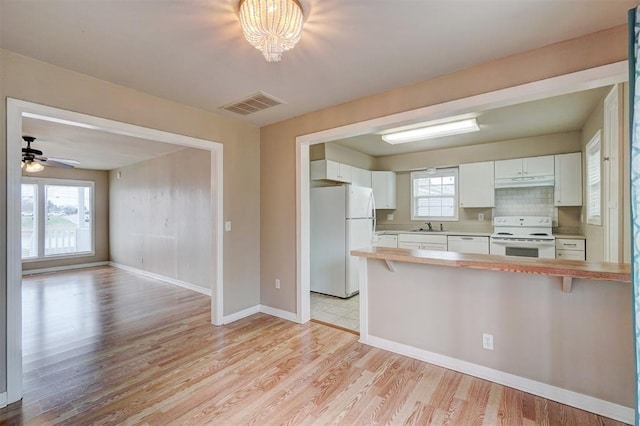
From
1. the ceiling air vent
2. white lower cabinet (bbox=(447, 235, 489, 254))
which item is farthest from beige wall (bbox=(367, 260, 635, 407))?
white lower cabinet (bbox=(447, 235, 489, 254))

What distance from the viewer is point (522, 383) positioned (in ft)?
7.01

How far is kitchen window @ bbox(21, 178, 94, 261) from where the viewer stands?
21.0ft

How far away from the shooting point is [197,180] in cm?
489

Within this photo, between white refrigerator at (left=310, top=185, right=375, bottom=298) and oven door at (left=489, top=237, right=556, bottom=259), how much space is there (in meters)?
1.97

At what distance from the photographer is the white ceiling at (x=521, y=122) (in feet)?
10.5

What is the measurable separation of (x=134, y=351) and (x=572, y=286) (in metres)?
3.66

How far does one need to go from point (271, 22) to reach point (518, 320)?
101 inches

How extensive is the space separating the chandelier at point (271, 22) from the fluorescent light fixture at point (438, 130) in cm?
263

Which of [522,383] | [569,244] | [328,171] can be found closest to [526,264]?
[522,383]

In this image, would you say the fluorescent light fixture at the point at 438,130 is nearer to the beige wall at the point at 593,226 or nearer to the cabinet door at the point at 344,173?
the cabinet door at the point at 344,173

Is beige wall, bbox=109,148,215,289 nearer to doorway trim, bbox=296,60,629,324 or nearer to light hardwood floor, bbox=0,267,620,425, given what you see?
light hardwood floor, bbox=0,267,620,425

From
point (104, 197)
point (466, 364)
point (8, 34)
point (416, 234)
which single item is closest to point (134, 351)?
point (8, 34)

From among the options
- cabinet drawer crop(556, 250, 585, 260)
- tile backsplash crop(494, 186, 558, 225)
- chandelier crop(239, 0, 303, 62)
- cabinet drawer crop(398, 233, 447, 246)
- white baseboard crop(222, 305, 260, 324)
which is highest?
chandelier crop(239, 0, 303, 62)

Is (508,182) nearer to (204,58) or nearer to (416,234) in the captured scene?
(416,234)
